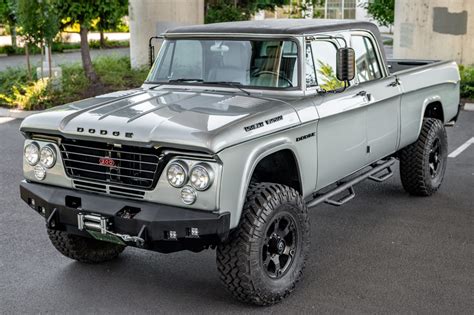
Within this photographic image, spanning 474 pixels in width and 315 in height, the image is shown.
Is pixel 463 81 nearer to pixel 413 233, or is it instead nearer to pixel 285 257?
pixel 413 233

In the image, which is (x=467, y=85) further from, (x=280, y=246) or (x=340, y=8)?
(x=340, y=8)

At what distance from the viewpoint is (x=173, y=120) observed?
4.88 m

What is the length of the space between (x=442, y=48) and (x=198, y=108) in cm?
1394

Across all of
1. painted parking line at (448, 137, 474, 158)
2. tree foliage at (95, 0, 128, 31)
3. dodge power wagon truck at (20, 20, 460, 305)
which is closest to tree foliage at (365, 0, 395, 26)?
tree foliage at (95, 0, 128, 31)

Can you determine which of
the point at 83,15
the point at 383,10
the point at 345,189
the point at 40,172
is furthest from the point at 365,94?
the point at 383,10

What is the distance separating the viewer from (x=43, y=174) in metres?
5.30

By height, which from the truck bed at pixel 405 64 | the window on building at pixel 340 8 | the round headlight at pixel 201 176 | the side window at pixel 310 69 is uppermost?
the window on building at pixel 340 8

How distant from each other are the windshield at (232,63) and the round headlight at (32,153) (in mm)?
1466

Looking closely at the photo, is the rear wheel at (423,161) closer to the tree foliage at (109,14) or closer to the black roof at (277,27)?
the black roof at (277,27)

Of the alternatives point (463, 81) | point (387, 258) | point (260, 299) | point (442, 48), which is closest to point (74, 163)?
point (260, 299)

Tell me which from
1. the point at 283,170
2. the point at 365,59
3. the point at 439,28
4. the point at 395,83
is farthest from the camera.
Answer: the point at 439,28

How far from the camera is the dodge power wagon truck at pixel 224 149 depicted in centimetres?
467

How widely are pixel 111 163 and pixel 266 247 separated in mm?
1295

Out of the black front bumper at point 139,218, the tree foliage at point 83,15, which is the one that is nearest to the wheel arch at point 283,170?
the black front bumper at point 139,218
